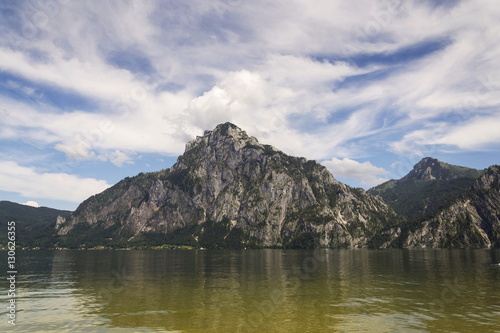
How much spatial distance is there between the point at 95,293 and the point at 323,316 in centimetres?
4608

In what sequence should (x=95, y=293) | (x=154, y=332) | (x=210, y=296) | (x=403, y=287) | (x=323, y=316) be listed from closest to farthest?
1. (x=154, y=332)
2. (x=323, y=316)
3. (x=210, y=296)
4. (x=95, y=293)
5. (x=403, y=287)

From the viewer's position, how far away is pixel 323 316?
44312 mm

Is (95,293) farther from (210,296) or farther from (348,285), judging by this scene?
(348,285)

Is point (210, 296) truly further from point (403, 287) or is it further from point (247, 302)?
point (403, 287)

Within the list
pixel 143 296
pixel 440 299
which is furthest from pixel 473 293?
pixel 143 296

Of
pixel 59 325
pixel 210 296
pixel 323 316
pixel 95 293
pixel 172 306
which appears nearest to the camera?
pixel 59 325

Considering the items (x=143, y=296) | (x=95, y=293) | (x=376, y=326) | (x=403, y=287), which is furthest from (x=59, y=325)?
(x=403, y=287)

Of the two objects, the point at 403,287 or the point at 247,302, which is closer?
the point at 247,302

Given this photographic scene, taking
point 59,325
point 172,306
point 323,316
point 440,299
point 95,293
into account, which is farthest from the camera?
point 95,293

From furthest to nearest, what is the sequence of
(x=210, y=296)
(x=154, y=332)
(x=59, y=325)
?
(x=210, y=296) < (x=59, y=325) < (x=154, y=332)

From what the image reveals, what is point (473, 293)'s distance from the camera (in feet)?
200

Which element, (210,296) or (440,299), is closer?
(440,299)

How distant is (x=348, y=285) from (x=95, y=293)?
2124 inches

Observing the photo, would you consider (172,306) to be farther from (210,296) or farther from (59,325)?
(59,325)
